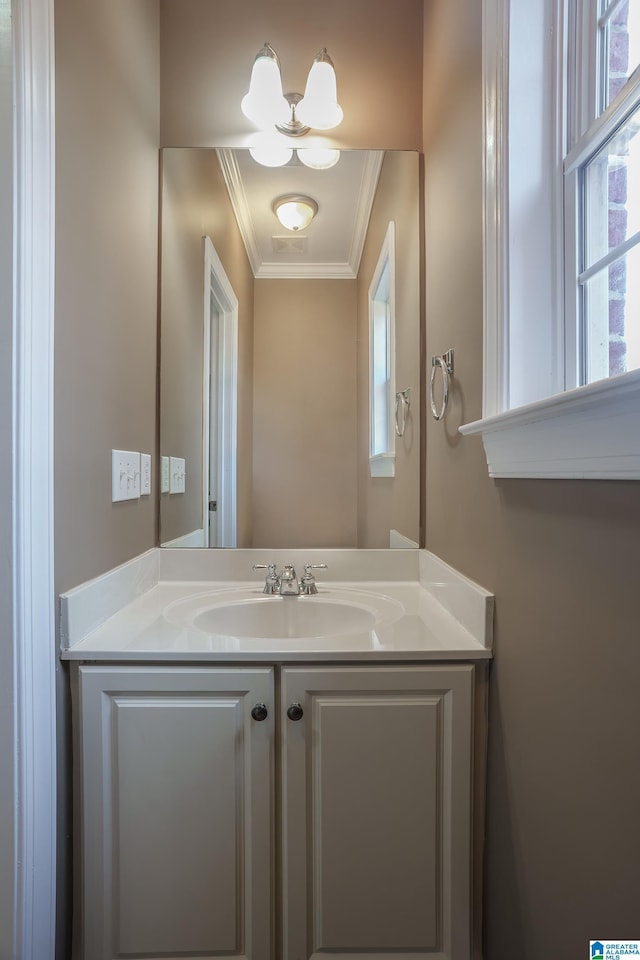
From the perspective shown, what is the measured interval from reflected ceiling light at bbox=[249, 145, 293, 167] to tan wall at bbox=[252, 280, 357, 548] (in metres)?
0.35

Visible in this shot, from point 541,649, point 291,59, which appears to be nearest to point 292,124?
point 291,59

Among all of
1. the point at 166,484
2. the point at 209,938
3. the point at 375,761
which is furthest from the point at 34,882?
the point at 166,484

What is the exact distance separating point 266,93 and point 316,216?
0.34 m

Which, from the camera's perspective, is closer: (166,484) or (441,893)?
(441,893)

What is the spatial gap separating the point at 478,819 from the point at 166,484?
1.13 meters

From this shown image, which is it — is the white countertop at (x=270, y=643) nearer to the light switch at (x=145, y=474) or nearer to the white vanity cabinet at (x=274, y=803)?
the white vanity cabinet at (x=274, y=803)

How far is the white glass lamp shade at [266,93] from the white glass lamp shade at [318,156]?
108 millimetres

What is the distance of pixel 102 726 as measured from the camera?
89 cm

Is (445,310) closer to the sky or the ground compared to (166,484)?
closer to the sky

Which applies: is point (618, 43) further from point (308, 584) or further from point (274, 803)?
point (274, 803)

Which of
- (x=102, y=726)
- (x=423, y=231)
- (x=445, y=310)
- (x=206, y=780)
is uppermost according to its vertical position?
(x=423, y=231)

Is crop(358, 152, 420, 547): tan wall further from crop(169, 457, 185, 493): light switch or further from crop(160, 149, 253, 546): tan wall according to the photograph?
crop(169, 457, 185, 493): light switch

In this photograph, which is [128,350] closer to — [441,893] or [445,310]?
[445,310]

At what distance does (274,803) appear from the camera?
0.90m
